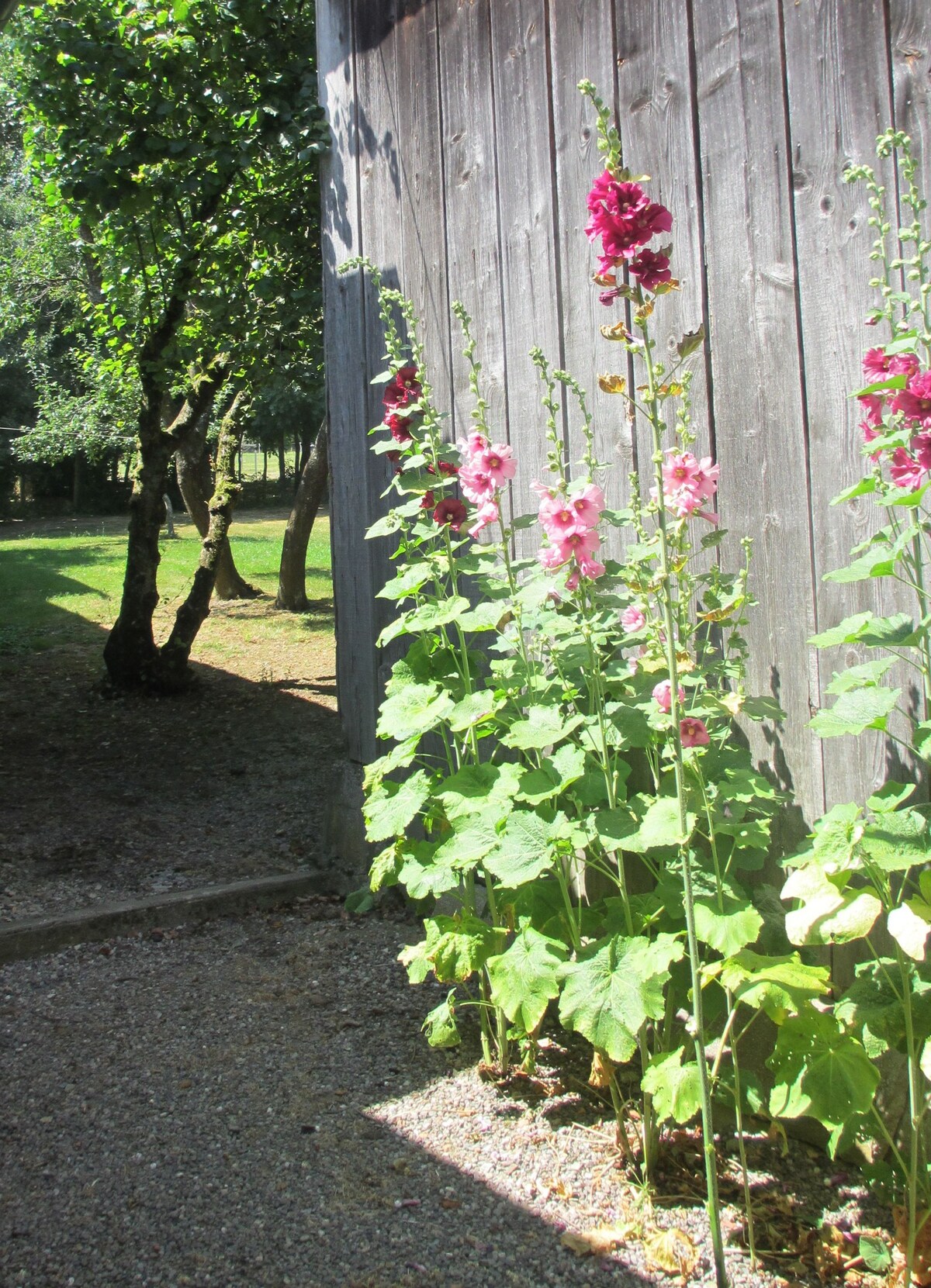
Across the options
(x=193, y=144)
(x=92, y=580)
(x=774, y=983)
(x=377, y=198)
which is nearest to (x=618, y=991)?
(x=774, y=983)

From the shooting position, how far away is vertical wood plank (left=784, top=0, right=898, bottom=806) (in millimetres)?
1901

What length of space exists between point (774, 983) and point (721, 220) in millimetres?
1446

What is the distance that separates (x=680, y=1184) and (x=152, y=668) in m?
5.09

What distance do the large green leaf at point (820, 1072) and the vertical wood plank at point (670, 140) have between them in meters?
1.13

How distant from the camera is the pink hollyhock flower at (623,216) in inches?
62.4

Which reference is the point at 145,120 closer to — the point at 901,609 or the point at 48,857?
the point at 48,857

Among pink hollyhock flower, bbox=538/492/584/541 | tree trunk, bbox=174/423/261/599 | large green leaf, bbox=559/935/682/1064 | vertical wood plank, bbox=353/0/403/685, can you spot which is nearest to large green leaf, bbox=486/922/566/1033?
large green leaf, bbox=559/935/682/1064

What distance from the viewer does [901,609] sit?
1901 millimetres

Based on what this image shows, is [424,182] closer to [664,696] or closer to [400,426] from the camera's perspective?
[400,426]

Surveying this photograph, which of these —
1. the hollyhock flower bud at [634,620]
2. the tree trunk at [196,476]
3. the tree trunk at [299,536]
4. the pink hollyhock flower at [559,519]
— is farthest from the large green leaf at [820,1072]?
the tree trunk at [196,476]

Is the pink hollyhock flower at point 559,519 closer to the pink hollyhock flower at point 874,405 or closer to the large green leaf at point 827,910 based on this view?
the pink hollyhock flower at point 874,405

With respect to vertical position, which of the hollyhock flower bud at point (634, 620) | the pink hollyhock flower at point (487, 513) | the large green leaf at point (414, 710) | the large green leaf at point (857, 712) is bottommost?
the large green leaf at point (414, 710)

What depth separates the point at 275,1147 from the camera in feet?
7.03

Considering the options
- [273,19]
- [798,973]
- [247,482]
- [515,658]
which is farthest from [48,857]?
[247,482]
